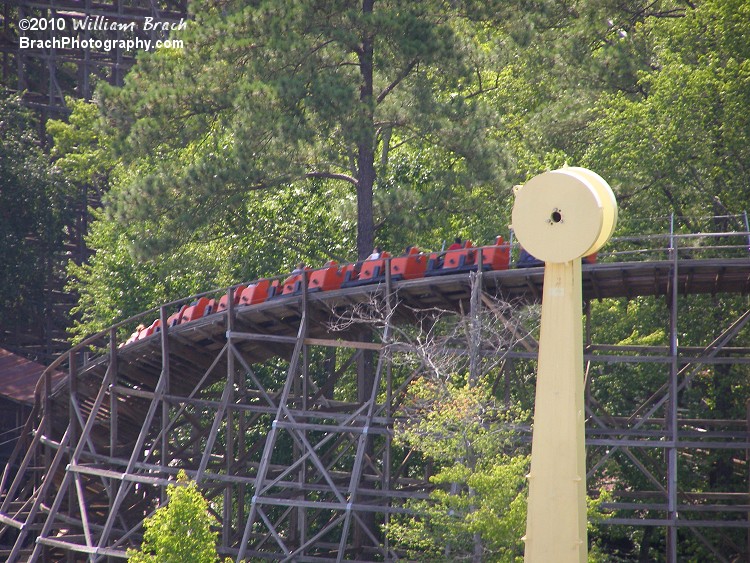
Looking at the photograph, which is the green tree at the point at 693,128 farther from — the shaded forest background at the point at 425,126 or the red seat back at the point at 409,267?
the red seat back at the point at 409,267


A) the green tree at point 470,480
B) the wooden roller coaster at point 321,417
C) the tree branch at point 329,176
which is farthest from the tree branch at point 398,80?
the green tree at point 470,480

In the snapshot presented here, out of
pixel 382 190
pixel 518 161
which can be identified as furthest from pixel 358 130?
pixel 518 161

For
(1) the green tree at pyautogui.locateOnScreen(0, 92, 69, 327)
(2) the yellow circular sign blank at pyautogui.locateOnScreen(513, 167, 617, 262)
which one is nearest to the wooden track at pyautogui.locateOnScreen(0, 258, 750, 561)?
(2) the yellow circular sign blank at pyautogui.locateOnScreen(513, 167, 617, 262)

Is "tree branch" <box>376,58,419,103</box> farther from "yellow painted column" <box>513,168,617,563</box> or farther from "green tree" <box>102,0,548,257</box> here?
"yellow painted column" <box>513,168,617,563</box>

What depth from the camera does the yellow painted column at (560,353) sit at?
1414 cm

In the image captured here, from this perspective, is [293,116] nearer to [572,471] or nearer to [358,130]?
[358,130]

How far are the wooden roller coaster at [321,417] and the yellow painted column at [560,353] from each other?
258 inches

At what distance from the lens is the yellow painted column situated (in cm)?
1414

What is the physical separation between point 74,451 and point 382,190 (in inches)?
387

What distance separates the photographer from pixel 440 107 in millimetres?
29703

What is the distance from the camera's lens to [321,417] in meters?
24.0

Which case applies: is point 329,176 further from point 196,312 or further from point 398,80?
point 196,312

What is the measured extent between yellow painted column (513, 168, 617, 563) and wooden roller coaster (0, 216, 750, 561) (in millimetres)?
6546
